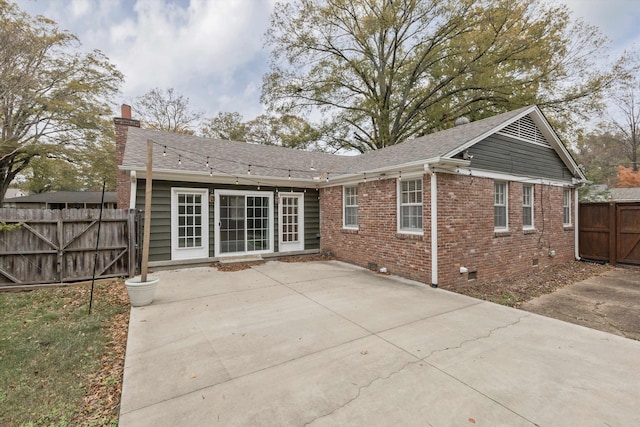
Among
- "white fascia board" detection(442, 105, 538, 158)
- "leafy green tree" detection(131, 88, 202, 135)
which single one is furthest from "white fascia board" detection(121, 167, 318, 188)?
"leafy green tree" detection(131, 88, 202, 135)

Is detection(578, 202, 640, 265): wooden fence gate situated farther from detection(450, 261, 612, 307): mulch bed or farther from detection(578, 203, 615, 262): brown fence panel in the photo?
detection(450, 261, 612, 307): mulch bed

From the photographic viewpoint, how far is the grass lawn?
7.85ft

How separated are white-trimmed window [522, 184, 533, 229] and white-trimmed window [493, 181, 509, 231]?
1059 millimetres

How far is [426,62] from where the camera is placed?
53.1 feet

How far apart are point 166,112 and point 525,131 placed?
2414 centimetres

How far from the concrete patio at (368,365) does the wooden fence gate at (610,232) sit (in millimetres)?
7605

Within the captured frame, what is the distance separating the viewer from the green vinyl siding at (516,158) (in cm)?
708

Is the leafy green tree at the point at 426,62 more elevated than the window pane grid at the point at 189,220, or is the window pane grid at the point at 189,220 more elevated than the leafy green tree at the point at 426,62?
the leafy green tree at the point at 426,62

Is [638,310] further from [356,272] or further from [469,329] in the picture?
[356,272]

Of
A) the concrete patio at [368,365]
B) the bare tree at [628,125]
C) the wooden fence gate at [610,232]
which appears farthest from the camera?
the bare tree at [628,125]

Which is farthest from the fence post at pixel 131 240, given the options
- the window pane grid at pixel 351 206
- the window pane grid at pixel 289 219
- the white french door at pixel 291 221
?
the window pane grid at pixel 351 206

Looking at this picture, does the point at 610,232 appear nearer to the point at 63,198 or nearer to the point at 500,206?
the point at 500,206

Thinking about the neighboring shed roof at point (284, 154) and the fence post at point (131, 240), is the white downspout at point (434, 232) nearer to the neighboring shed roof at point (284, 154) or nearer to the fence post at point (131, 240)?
the neighboring shed roof at point (284, 154)

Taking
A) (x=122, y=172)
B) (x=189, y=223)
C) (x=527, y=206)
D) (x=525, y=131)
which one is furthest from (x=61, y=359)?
(x=525, y=131)
